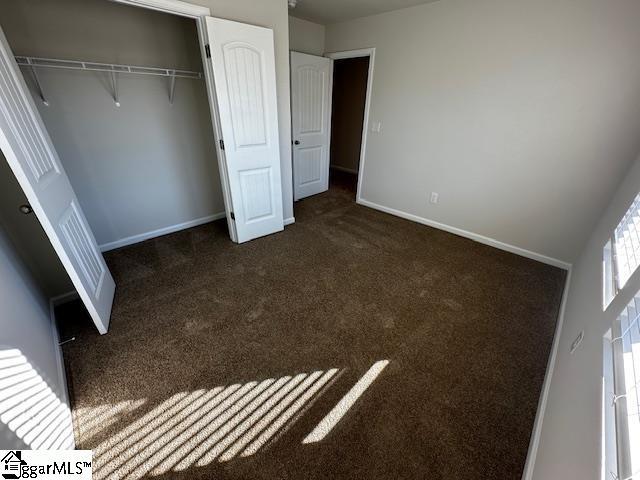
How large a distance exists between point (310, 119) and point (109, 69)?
7.72 ft

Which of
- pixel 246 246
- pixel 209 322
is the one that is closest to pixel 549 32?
pixel 246 246

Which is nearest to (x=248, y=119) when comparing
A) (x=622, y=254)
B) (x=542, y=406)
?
(x=622, y=254)

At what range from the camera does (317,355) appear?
175 cm

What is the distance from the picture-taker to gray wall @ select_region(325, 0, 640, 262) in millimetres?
2139

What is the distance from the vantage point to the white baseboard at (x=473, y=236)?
108 inches

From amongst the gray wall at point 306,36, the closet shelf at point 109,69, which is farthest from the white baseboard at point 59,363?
the gray wall at point 306,36

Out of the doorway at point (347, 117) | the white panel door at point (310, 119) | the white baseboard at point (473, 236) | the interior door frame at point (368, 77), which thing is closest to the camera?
the white baseboard at point (473, 236)

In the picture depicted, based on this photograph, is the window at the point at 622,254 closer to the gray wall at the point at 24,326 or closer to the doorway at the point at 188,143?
the gray wall at the point at 24,326

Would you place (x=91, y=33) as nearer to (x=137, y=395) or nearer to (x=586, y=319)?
(x=137, y=395)

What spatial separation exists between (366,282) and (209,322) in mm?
1324

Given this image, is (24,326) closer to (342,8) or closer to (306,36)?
(342,8)

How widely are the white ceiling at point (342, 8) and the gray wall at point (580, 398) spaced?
8.83 ft

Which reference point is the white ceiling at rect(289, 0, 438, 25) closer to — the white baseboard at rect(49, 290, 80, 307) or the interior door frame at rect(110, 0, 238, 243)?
the interior door frame at rect(110, 0, 238, 243)

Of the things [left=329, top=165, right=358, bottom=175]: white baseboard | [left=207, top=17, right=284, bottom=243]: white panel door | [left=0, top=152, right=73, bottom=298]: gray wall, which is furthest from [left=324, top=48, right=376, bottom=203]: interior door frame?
[left=0, top=152, right=73, bottom=298]: gray wall
